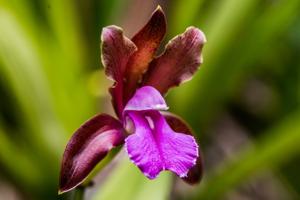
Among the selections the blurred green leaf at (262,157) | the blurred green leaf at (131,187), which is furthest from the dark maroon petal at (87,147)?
the blurred green leaf at (262,157)

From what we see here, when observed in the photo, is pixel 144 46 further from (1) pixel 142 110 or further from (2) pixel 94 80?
(2) pixel 94 80

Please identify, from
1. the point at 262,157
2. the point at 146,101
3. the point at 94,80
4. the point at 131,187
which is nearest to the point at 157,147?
the point at 146,101

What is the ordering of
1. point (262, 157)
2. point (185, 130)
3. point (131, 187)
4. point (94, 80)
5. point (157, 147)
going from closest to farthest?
point (157, 147)
point (185, 130)
point (131, 187)
point (262, 157)
point (94, 80)

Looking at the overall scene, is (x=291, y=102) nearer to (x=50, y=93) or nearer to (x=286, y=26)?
(x=286, y=26)

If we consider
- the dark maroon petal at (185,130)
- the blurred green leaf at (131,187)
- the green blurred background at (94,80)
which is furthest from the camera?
the green blurred background at (94,80)

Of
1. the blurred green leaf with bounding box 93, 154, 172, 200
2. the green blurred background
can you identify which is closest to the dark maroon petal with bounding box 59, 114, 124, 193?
the blurred green leaf with bounding box 93, 154, 172, 200

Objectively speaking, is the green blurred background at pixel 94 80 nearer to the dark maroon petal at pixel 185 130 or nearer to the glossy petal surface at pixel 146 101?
the dark maroon petal at pixel 185 130
